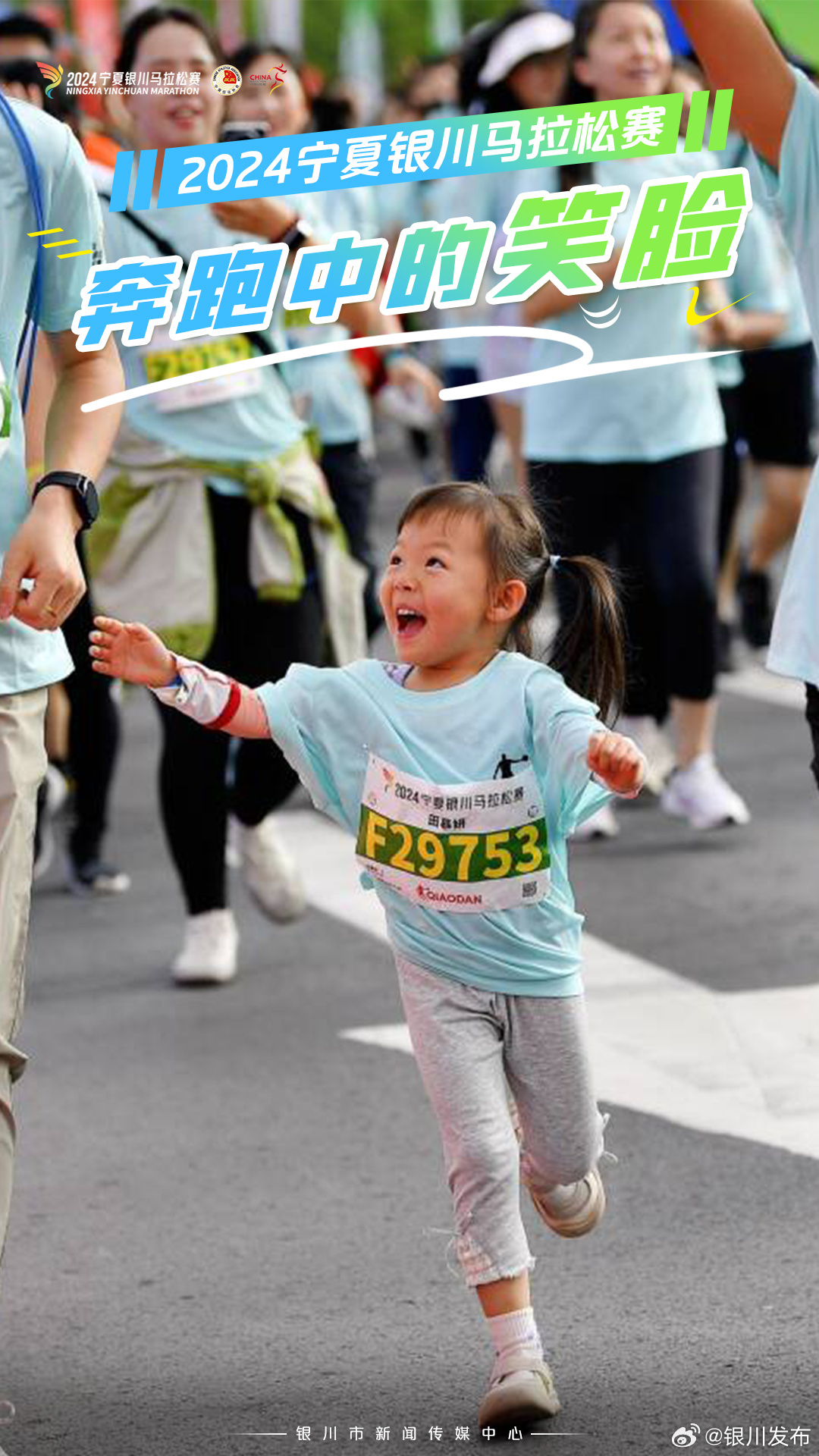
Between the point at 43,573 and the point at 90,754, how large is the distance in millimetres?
4247

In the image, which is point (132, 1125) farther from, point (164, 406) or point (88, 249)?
point (88, 249)

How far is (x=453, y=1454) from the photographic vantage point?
3.79 meters

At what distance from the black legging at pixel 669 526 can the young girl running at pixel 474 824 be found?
355 centimetres

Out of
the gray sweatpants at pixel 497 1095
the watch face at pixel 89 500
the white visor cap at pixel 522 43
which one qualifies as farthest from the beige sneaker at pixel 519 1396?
the white visor cap at pixel 522 43

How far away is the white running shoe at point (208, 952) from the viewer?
6.74m

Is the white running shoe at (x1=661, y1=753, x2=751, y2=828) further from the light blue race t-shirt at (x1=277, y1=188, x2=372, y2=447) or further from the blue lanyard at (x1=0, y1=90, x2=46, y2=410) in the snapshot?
the blue lanyard at (x1=0, y1=90, x2=46, y2=410)

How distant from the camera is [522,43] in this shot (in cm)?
950

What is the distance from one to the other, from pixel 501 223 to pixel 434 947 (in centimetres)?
564

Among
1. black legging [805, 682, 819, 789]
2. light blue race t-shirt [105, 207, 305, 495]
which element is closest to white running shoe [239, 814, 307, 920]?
light blue race t-shirt [105, 207, 305, 495]

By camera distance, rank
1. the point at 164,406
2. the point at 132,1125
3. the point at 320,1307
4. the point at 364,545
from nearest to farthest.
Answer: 1. the point at 320,1307
2. the point at 132,1125
3. the point at 164,406
4. the point at 364,545

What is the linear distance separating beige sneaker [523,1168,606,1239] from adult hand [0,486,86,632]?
1059mm

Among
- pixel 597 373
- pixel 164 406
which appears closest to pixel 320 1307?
pixel 164 406

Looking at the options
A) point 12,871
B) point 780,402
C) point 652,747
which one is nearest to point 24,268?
point 12,871

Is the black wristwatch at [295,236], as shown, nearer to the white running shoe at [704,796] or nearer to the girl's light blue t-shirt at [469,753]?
the girl's light blue t-shirt at [469,753]
